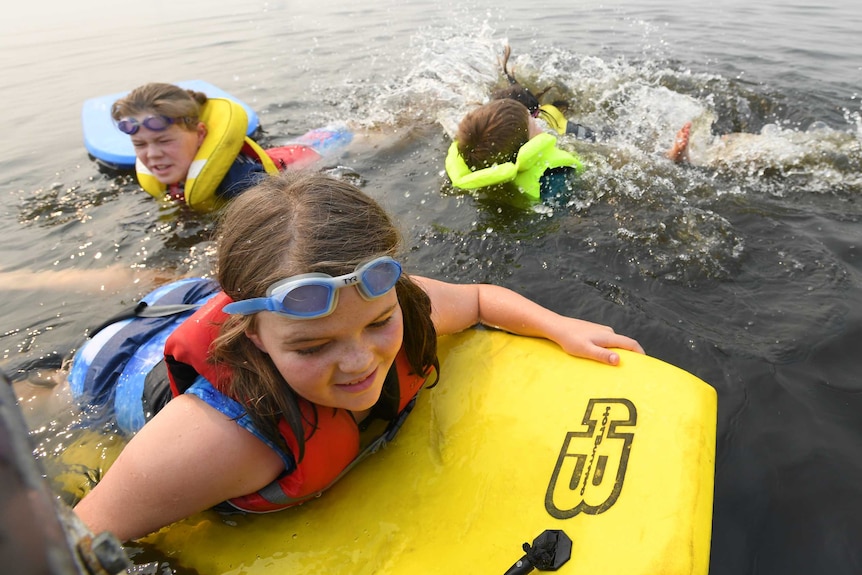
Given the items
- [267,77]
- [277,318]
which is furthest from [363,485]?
[267,77]

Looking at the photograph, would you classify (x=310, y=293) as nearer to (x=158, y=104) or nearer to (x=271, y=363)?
(x=271, y=363)

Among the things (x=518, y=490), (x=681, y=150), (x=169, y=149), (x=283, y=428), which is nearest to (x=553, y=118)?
(x=681, y=150)

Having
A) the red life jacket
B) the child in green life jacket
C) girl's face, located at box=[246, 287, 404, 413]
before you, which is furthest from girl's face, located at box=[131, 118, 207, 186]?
girl's face, located at box=[246, 287, 404, 413]

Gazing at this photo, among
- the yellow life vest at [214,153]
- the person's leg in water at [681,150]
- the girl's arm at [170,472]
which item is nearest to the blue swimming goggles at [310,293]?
the girl's arm at [170,472]

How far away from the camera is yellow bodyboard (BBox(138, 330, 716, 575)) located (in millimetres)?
1550

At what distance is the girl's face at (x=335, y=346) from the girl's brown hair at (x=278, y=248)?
0.06m

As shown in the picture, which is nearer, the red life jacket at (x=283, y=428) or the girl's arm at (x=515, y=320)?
the red life jacket at (x=283, y=428)

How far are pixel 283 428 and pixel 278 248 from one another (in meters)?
0.58

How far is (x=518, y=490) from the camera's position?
1779 millimetres

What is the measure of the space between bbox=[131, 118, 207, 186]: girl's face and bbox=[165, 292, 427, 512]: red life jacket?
9.23 ft

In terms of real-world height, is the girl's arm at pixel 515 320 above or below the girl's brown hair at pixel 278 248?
below

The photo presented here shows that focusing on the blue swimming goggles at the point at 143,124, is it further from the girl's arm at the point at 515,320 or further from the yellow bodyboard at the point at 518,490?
the yellow bodyboard at the point at 518,490

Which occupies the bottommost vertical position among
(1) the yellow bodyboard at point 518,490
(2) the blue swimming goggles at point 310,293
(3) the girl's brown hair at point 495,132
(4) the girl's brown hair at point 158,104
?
(1) the yellow bodyboard at point 518,490

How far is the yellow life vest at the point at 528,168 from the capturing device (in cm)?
384
